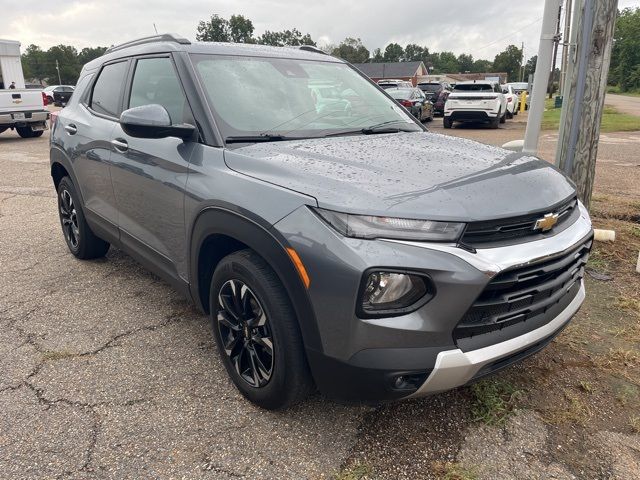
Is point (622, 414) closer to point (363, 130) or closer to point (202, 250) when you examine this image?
point (363, 130)

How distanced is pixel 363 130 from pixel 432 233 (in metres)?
1.36

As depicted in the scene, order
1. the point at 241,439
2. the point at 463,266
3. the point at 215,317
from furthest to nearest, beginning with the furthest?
the point at 215,317
the point at 241,439
the point at 463,266

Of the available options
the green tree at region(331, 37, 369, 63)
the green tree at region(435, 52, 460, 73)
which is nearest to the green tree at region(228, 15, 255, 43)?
the green tree at region(331, 37, 369, 63)

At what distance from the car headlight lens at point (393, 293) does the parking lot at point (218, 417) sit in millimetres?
765

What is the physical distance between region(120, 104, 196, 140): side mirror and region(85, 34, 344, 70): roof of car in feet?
2.05

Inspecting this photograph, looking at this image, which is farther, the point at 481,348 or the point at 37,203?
the point at 37,203

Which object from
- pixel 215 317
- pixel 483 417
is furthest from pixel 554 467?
pixel 215 317

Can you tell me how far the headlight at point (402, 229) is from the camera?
1988 millimetres

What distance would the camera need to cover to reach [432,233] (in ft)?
6.55

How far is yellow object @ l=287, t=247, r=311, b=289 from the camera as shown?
2074mm

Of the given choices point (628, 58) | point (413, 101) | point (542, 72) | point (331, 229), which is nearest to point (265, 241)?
point (331, 229)

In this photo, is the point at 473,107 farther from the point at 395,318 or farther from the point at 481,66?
the point at 481,66

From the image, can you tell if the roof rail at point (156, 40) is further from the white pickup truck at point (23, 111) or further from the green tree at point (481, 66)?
the green tree at point (481, 66)

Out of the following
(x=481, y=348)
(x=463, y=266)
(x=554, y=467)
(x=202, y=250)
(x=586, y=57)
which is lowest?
(x=554, y=467)
